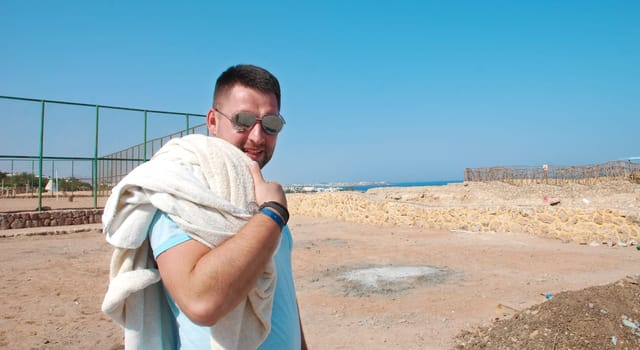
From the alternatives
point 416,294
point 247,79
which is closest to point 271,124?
point 247,79

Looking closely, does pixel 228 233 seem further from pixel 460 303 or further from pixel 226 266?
pixel 460 303

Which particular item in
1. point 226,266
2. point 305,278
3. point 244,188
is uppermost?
point 244,188

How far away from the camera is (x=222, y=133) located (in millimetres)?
1212

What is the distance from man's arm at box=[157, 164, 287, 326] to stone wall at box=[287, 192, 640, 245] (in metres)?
9.98

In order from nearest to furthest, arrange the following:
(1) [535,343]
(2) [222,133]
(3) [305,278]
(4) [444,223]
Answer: (2) [222,133] → (1) [535,343] → (3) [305,278] → (4) [444,223]

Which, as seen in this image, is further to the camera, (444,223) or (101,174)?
(101,174)

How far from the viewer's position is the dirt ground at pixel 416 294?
11.6 ft

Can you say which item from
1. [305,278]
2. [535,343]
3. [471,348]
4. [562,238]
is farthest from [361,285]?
[562,238]

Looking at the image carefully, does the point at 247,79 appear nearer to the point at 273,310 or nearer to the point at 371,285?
the point at 273,310

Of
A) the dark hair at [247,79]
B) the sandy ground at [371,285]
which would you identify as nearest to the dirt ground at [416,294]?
the sandy ground at [371,285]

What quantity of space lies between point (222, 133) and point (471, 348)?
3.26m

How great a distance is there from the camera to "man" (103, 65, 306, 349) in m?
0.82

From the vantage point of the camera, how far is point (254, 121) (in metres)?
1.18

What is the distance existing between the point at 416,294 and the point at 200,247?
15.9 feet
